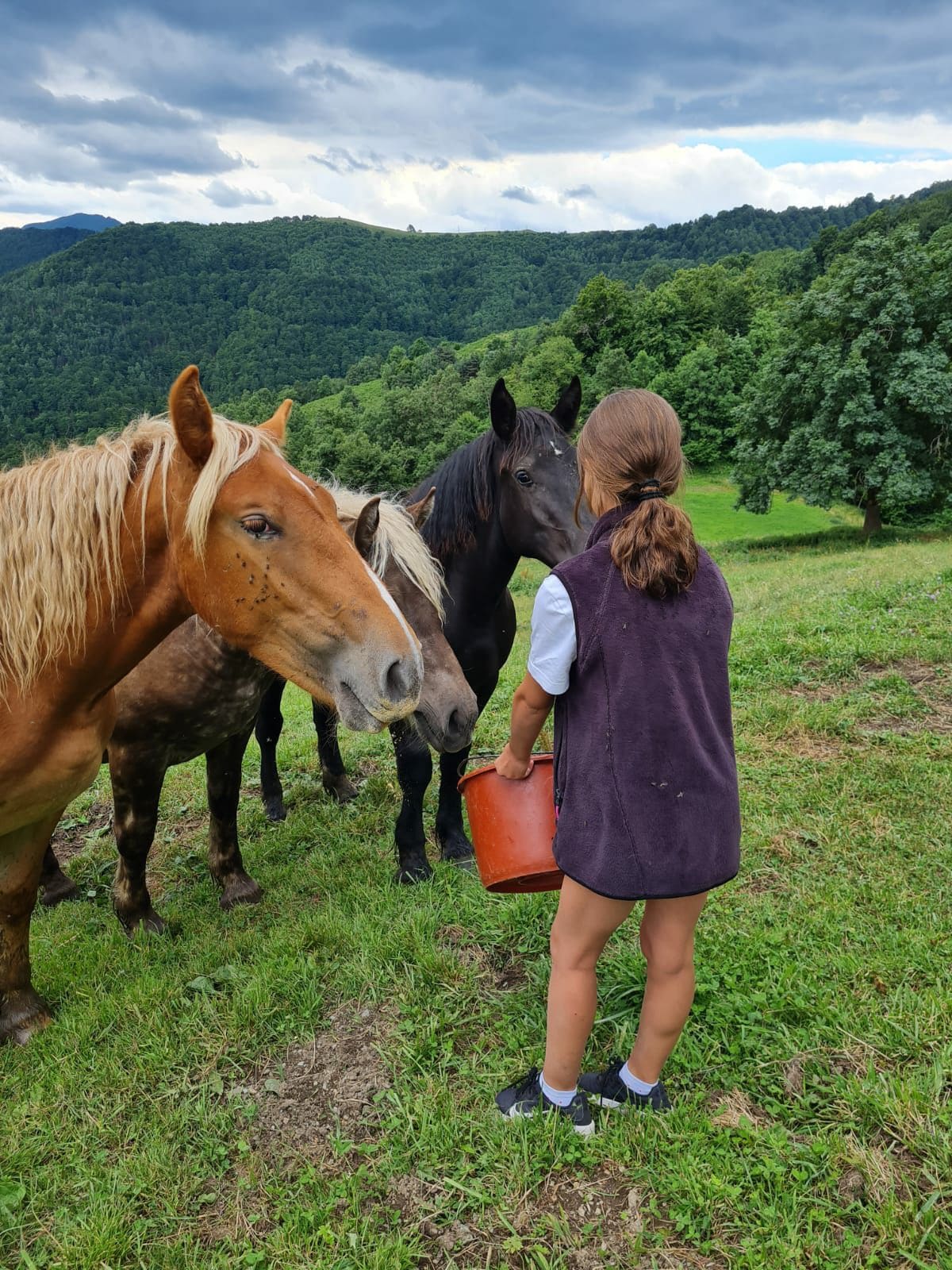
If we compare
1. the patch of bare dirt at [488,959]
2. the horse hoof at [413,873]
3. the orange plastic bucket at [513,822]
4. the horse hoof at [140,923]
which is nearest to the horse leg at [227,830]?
the horse hoof at [140,923]

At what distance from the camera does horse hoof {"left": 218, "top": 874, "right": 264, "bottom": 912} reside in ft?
13.7

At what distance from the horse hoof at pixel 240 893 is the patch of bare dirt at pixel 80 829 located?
168 cm

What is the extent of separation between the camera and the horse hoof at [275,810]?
5.41 m

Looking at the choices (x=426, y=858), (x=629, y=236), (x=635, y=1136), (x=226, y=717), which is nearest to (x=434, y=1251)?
(x=635, y=1136)

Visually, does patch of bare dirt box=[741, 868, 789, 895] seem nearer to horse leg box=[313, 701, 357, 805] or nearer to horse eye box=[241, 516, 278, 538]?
horse eye box=[241, 516, 278, 538]

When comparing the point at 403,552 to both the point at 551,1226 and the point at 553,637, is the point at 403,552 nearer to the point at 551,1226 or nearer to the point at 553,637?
the point at 553,637

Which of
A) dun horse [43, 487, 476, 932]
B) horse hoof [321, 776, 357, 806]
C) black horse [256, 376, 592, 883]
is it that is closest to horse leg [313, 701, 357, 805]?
horse hoof [321, 776, 357, 806]

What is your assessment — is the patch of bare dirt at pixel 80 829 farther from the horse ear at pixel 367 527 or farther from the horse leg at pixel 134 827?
the horse ear at pixel 367 527

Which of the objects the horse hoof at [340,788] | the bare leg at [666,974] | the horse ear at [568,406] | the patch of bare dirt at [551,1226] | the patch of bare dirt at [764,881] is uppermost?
the horse ear at [568,406]

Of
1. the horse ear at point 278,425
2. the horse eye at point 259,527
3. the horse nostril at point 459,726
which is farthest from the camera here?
the horse nostril at point 459,726

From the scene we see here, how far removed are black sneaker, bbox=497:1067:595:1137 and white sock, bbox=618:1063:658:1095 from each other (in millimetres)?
154

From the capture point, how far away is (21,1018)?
3.18 metres

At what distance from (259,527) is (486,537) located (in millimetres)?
1782

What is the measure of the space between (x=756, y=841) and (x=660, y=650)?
2.44 metres
